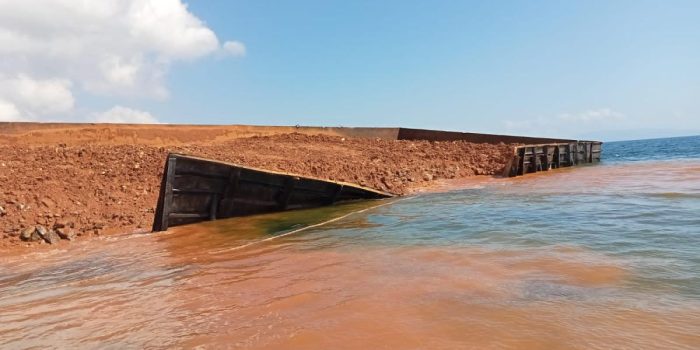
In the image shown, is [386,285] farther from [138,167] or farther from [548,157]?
[548,157]

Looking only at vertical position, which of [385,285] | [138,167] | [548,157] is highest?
[548,157]

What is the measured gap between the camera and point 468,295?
431cm

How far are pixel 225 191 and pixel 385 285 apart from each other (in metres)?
6.46

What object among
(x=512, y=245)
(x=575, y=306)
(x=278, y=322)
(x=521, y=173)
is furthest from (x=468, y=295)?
(x=521, y=173)

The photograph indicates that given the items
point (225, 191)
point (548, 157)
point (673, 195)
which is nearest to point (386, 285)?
point (225, 191)

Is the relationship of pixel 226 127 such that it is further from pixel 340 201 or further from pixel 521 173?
pixel 521 173

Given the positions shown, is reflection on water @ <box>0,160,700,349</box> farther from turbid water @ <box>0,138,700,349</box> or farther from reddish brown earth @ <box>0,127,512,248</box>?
reddish brown earth @ <box>0,127,512,248</box>

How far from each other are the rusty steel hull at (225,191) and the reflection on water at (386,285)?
0.79 metres

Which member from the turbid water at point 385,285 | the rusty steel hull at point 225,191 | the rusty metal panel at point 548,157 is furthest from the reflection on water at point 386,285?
the rusty metal panel at point 548,157

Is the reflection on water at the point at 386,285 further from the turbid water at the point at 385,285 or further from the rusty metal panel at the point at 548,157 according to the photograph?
the rusty metal panel at the point at 548,157

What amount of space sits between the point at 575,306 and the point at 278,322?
2.44m

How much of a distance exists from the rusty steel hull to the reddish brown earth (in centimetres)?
93

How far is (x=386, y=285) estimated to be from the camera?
4793 millimetres

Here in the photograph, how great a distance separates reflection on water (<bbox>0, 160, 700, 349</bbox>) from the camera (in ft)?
11.5
